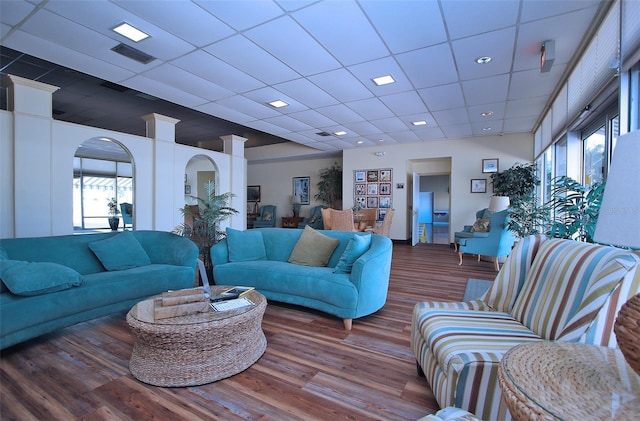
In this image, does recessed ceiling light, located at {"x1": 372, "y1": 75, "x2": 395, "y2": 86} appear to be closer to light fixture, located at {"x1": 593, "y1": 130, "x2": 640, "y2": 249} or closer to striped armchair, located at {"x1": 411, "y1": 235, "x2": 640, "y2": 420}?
striped armchair, located at {"x1": 411, "y1": 235, "x2": 640, "y2": 420}

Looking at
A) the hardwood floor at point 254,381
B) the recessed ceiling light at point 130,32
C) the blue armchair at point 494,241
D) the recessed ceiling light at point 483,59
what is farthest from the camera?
the blue armchair at point 494,241

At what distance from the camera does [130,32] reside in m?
2.98

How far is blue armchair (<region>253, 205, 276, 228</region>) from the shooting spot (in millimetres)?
10539

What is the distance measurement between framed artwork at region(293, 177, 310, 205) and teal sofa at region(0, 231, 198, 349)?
6984mm

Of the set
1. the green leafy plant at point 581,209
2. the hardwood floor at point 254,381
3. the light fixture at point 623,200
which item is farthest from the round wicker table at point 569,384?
the green leafy plant at point 581,209

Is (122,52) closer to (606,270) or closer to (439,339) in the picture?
(439,339)

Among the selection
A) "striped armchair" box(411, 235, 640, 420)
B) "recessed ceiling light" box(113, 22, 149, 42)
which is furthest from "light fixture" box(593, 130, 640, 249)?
"recessed ceiling light" box(113, 22, 149, 42)

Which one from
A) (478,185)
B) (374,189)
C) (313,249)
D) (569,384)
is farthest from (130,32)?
(478,185)

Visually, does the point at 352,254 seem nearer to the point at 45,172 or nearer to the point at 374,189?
the point at 45,172

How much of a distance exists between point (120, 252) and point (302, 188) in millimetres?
7633

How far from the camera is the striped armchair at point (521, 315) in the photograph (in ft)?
3.95

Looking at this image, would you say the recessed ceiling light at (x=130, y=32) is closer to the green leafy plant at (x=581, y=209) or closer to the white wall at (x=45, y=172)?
the white wall at (x=45, y=172)

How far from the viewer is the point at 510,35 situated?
2943mm

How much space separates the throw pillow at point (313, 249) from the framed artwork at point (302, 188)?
22.7ft
